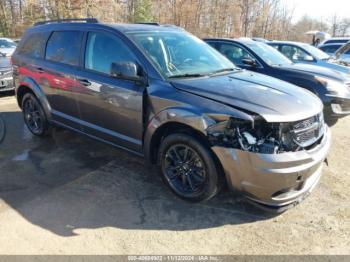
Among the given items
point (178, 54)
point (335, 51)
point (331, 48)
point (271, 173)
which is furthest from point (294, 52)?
point (271, 173)

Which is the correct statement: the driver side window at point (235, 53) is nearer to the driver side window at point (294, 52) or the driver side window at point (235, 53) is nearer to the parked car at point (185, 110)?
the parked car at point (185, 110)

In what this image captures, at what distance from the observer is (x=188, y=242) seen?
2.77 meters

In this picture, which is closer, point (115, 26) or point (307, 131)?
point (307, 131)

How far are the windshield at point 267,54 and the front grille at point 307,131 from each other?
12.3 feet

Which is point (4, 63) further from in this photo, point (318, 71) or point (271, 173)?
point (271, 173)

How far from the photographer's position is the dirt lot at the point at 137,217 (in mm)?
2727

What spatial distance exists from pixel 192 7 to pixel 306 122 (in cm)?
3366

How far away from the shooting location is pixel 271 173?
106 inches

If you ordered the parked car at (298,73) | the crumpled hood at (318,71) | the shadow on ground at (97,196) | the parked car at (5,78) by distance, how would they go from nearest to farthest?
the shadow on ground at (97,196)
the parked car at (298,73)
the crumpled hood at (318,71)
the parked car at (5,78)

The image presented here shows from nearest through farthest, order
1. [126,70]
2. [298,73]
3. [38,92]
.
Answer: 1. [126,70]
2. [38,92]
3. [298,73]

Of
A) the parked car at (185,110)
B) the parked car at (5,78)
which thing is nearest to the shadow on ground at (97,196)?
the parked car at (185,110)

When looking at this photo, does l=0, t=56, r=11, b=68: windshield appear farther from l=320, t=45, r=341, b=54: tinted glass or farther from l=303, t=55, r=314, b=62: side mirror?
l=320, t=45, r=341, b=54: tinted glass

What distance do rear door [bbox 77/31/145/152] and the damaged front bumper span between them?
115cm

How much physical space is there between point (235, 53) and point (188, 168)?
15.4 ft
